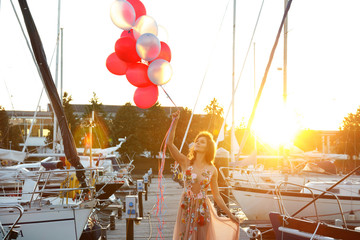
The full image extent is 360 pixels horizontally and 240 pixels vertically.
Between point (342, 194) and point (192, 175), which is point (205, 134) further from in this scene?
point (342, 194)

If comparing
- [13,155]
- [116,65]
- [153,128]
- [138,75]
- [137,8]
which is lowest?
[13,155]

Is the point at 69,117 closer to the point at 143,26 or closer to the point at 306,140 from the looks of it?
the point at 306,140

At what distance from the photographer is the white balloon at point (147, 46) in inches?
254

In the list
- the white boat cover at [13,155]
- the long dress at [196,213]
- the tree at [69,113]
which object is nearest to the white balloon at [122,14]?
the long dress at [196,213]

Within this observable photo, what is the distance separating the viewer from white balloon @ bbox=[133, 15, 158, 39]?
270 inches

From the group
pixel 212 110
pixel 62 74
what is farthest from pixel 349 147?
pixel 62 74

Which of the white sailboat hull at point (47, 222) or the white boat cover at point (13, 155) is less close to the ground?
the white boat cover at point (13, 155)

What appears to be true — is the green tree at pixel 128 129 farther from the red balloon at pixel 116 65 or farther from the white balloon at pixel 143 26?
the white balloon at pixel 143 26

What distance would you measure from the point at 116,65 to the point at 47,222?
3765 mm

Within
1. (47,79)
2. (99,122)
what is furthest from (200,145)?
(99,122)

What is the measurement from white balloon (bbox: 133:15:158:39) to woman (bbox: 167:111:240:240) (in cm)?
181

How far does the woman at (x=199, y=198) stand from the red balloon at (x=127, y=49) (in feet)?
5.19

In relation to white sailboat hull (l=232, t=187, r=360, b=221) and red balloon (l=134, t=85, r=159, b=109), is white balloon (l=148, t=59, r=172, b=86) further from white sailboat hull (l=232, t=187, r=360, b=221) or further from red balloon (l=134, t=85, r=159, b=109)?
white sailboat hull (l=232, t=187, r=360, b=221)

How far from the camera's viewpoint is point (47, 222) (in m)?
8.61
